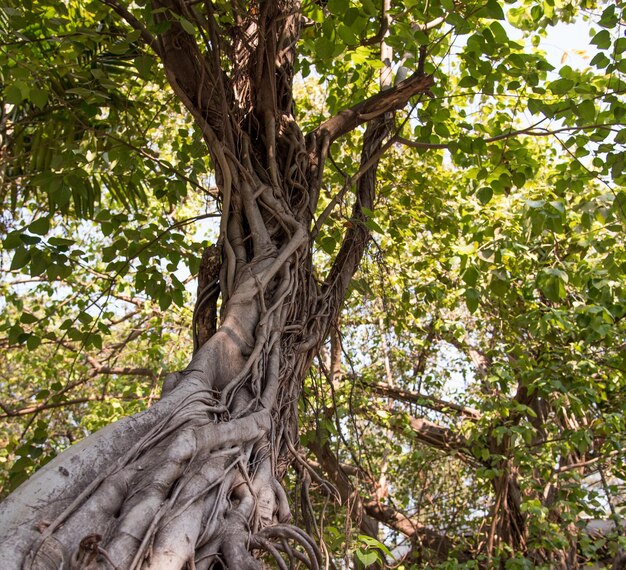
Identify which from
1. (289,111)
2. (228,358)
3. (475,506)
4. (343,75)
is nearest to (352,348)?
(475,506)

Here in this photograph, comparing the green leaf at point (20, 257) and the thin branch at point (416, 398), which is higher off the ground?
the thin branch at point (416, 398)

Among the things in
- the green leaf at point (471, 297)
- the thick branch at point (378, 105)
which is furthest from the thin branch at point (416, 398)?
the thick branch at point (378, 105)

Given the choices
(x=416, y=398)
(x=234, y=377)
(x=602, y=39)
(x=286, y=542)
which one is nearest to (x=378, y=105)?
(x=602, y=39)

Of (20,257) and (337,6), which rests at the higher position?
(337,6)

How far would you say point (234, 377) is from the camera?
5.29 ft

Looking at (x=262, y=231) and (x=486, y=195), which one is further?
(x=486, y=195)

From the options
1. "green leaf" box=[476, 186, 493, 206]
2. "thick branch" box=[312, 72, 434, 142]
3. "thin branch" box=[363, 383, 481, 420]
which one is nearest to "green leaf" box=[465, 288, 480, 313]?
"green leaf" box=[476, 186, 493, 206]

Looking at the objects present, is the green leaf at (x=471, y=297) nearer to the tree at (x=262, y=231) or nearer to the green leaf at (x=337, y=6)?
the tree at (x=262, y=231)

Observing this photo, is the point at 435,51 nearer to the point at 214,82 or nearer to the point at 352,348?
the point at 214,82

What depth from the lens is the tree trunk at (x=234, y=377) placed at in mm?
1023

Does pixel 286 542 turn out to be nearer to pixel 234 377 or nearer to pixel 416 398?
pixel 234 377

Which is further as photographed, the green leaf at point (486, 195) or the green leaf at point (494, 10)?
the green leaf at point (486, 195)

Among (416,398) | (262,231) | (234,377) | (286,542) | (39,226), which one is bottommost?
(286,542)

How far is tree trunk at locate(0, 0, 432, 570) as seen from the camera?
3.36 ft
